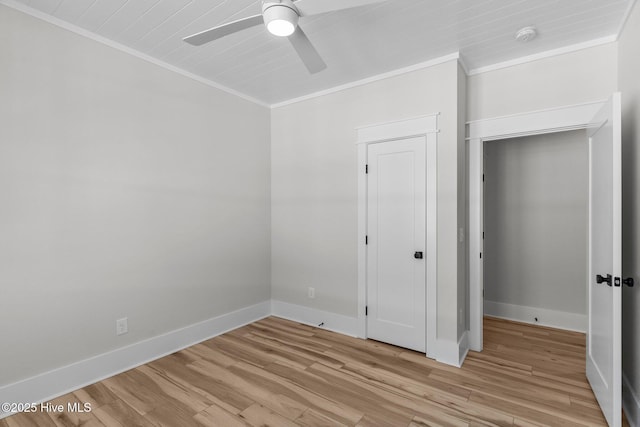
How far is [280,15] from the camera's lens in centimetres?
160

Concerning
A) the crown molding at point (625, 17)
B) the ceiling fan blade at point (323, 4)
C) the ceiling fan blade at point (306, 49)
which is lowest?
the ceiling fan blade at point (306, 49)

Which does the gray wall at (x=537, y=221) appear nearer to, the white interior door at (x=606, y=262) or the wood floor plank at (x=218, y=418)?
the white interior door at (x=606, y=262)

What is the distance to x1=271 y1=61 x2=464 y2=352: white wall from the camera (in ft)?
9.30

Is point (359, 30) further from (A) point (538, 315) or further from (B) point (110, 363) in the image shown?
(A) point (538, 315)

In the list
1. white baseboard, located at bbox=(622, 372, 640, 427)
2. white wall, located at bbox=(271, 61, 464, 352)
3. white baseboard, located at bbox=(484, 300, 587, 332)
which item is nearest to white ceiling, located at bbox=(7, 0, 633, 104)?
white wall, located at bbox=(271, 61, 464, 352)

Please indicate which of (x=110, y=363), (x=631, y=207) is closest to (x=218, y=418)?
(x=110, y=363)

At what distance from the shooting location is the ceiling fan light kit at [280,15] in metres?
1.60

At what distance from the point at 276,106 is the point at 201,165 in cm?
135

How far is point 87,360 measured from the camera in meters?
2.46

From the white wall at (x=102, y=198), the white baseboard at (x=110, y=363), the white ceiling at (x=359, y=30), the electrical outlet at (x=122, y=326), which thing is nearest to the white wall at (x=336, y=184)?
the white ceiling at (x=359, y=30)

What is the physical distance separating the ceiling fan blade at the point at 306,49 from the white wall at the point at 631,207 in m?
2.01

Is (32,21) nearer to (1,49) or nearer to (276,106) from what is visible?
(1,49)

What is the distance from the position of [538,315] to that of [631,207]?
2104 mm

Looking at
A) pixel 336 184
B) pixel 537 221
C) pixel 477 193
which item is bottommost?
Result: pixel 537 221
